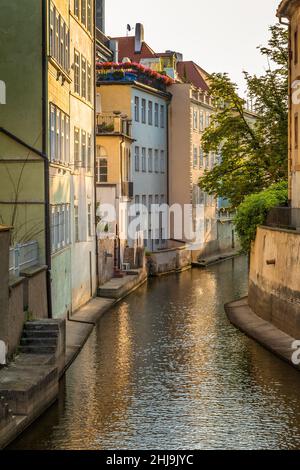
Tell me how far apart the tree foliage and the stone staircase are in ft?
Result: 60.8

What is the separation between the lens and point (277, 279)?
3859cm

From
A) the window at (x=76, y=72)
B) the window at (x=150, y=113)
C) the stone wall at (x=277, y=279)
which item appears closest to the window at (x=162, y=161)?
the window at (x=150, y=113)

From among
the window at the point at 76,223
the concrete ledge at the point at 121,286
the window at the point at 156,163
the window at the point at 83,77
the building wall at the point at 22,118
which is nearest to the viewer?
the building wall at the point at 22,118

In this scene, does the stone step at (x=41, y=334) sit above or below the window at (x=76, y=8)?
below

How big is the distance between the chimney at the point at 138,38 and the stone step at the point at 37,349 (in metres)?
62.0

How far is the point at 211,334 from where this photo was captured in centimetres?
3747

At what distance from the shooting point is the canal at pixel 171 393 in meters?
22.4

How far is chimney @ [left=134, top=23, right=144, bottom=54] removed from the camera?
3410 inches

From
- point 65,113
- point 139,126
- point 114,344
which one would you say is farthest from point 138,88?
point 114,344

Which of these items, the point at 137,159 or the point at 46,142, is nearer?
the point at 46,142

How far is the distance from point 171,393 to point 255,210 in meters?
19.4

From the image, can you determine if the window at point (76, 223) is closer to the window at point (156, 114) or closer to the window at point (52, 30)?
the window at point (52, 30)

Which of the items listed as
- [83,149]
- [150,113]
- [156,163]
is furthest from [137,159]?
[83,149]

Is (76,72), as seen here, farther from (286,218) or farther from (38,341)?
(38,341)
